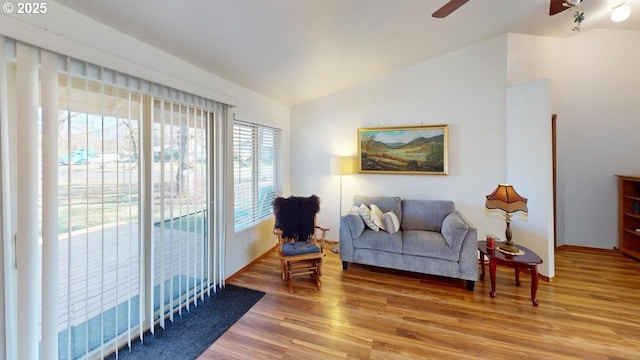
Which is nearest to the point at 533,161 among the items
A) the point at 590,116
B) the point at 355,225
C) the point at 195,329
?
the point at 590,116

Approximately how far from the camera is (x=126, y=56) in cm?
179

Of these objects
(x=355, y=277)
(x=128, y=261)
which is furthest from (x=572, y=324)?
(x=128, y=261)

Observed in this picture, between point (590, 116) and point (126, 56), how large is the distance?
5.81 m

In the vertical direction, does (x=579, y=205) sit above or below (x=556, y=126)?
below

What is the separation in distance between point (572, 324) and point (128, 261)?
12.1 feet

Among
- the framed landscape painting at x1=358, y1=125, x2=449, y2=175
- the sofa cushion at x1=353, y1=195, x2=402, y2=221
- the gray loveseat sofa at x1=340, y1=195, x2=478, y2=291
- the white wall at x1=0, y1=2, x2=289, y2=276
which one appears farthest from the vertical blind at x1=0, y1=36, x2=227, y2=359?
the framed landscape painting at x1=358, y1=125, x2=449, y2=175

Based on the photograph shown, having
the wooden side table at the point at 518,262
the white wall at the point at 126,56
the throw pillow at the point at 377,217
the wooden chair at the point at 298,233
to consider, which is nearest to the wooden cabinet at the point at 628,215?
the wooden side table at the point at 518,262

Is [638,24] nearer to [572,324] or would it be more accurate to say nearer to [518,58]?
[518,58]

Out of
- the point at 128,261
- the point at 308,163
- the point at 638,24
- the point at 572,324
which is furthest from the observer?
the point at 308,163

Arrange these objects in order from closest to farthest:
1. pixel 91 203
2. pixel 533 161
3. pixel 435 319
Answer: pixel 91 203, pixel 435 319, pixel 533 161

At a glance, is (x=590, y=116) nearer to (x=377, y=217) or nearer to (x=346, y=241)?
(x=377, y=217)

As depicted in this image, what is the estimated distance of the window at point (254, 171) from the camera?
320 cm

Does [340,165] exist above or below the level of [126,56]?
below

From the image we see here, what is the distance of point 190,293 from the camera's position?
248cm
